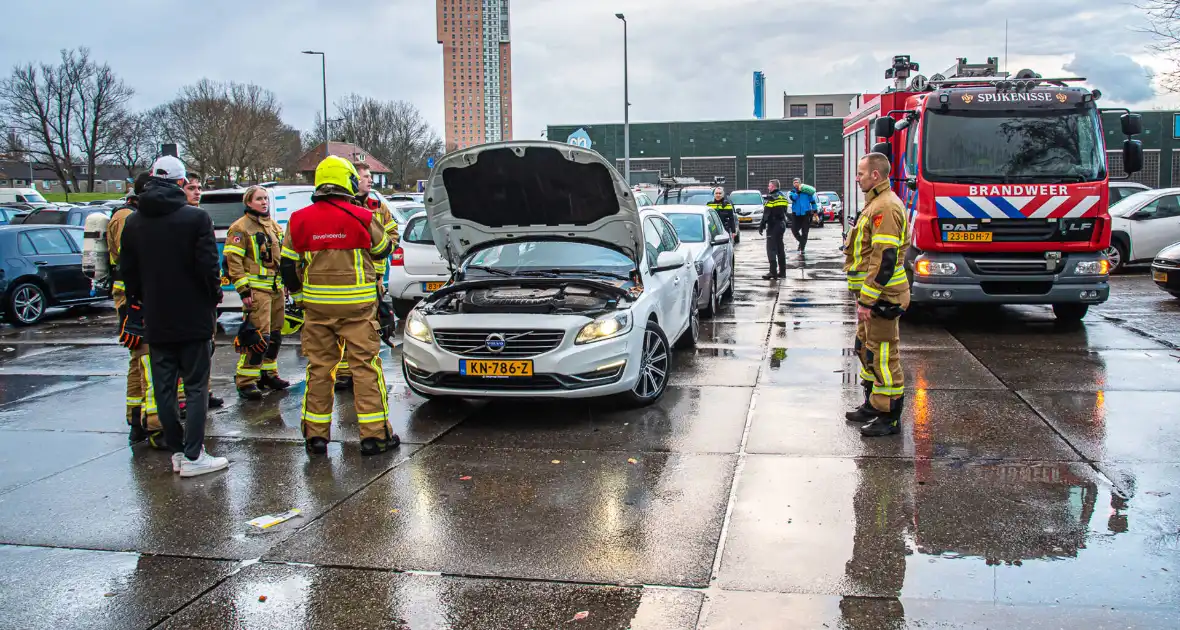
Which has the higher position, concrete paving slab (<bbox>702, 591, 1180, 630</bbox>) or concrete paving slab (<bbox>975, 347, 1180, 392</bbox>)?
concrete paving slab (<bbox>975, 347, 1180, 392</bbox>)

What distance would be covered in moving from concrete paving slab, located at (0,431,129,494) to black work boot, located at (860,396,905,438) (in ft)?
17.2

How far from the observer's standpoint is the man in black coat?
5703mm

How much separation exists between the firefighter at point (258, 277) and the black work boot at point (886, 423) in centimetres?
479

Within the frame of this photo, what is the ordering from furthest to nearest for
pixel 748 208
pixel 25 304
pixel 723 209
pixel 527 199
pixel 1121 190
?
pixel 748 208 < pixel 723 209 < pixel 1121 190 < pixel 25 304 < pixel 527 199

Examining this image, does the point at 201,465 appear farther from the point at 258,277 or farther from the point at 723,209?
the point at 723,209

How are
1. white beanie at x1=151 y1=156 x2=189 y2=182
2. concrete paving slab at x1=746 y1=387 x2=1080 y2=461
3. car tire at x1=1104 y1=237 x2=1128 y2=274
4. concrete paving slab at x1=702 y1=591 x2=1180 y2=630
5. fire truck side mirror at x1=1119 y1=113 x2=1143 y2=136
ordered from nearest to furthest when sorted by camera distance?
1. concrete paving slab at x1=702 y1=591 x2=1180 y2=630
2. white beanie at x1=151 y1=156 x2=189 y2=182
3. concrete paving slab at x1=746 y1=387 x2=1080 y2=461
4. fire truck side mirror at x1=1119 y1=113 x2=1143 y2=136
5. car tire at x1=1104 y1=237 x2=1128 y2=274

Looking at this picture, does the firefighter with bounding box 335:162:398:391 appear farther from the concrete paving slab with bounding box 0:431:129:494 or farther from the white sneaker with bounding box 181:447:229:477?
the concrete paving slab with bounding box 0:431:129:494

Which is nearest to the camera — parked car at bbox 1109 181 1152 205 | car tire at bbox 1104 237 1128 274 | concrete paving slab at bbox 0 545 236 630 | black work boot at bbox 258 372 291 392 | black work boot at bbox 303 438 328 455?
concrete paving slab at bbox 0 545 236 630

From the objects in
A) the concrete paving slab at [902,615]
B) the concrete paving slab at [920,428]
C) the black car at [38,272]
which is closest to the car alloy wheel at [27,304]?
the black car at [38,272]

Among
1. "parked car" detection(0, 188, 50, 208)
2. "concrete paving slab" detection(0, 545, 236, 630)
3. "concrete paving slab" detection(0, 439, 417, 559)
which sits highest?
"parked car" detection(0, 188, 50, 208)

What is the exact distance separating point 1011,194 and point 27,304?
13.5 m

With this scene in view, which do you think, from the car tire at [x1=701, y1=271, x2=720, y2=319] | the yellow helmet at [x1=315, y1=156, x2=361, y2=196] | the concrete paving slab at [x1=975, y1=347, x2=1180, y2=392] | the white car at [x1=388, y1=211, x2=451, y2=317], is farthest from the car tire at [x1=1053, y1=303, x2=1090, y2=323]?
the yellow helmet at [x1=315, y1=156, x2=361, y2=196]

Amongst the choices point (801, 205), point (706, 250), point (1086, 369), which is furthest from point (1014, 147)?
point (801, 205)

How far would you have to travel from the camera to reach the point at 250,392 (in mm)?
8148
